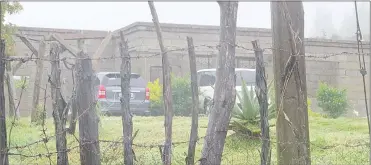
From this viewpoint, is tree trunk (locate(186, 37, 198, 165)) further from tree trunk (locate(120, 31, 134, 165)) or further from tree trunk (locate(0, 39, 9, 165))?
tree trunk (locate(0, 39, 9, 165))

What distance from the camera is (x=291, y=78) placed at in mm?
3648

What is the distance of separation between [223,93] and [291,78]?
581 mm

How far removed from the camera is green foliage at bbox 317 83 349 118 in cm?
1320

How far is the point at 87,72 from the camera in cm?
363

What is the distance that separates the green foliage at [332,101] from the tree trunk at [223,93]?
1023 centimetres

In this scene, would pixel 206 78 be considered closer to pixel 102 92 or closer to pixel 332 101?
pixel 102 92

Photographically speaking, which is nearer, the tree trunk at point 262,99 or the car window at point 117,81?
the tree trunk at point 262,99

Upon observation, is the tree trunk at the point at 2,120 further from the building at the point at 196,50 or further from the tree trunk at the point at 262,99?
the building at the point at 196,50

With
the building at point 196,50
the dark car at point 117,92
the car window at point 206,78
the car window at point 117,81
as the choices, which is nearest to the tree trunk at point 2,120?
the dark car at point 117,92

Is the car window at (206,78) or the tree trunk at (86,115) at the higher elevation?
the car window at (206,78)

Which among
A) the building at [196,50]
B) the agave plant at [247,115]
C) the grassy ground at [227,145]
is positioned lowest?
the grassy ground at [227,145]

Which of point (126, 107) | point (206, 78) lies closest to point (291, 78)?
point (126, 107)

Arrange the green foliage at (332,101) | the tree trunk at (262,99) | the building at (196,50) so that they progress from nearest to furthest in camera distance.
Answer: the tree trunk at (262,99) < the green foliage at (332,101) < the building at (196,50)

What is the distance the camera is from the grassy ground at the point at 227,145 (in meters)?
4.90
